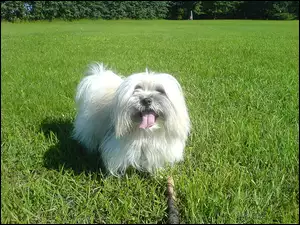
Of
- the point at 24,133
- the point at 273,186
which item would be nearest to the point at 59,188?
the point at 24,133

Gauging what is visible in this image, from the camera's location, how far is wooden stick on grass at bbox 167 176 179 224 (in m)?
2.65

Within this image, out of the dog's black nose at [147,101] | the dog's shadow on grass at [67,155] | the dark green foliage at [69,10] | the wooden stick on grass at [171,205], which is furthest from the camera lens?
the dark green foliage at [69,10]

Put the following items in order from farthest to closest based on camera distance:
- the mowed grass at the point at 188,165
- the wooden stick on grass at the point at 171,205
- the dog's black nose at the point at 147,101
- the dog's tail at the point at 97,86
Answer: the dog's tail at the point at 97,86 < the dog's black nose at the point at 147,101 < the mowed grass at the point at 188,165 < the wooden stick on grass at the point at 171,205

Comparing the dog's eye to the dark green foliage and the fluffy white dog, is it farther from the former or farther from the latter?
the dark green foliage

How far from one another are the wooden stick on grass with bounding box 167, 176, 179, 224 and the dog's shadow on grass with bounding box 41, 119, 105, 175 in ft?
2.20

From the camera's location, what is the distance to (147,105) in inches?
117

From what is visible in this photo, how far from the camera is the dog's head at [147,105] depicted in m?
2.98

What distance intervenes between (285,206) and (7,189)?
→ 211 cm

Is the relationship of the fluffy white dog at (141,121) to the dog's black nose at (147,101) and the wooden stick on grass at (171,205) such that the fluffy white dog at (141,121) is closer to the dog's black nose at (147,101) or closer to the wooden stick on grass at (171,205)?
the dog's black nose at (147,101)

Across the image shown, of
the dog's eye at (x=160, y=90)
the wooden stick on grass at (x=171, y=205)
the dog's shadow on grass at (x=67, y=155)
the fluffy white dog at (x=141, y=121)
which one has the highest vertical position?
the dog's eye at (x=160, y=90)

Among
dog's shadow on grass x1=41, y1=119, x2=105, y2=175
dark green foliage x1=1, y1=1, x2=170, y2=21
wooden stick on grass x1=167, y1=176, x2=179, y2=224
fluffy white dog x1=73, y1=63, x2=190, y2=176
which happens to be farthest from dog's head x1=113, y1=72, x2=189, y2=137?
dark green foliage x1=1, y1=1, x2=170, y2=21

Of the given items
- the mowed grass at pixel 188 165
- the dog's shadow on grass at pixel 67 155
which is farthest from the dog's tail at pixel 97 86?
the mowed grass at pixel 188 165

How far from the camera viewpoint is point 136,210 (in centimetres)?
289

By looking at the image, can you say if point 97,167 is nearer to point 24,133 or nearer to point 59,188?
point 59,188
